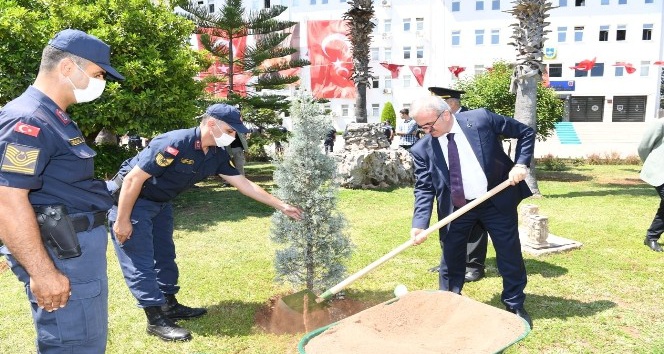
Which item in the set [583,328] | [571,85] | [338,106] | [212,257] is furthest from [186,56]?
[571,85]

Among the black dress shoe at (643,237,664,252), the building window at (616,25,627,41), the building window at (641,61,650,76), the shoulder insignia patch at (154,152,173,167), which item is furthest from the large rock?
the building window at (641,61,650,76)

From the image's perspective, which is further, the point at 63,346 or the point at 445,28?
the point at 445,28

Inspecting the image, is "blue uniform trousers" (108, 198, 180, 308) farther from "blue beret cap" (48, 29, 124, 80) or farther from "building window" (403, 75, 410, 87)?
"building window" (403, 75, 410, 87)

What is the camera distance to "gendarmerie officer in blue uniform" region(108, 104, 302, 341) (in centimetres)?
377

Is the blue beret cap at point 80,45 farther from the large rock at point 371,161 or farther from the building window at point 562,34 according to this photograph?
the building window at point 562,34

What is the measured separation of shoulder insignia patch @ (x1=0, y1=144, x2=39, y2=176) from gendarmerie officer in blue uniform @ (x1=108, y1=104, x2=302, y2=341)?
5.04 feet

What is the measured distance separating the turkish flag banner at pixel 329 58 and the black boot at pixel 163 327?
34.4 metres

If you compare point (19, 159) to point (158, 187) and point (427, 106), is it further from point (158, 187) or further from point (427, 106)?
point (427, 106)

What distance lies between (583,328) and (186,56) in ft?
26.7

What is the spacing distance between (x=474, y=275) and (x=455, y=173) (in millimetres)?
1889

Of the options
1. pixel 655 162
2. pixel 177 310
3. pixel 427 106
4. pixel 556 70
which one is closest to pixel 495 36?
pixel 556 70

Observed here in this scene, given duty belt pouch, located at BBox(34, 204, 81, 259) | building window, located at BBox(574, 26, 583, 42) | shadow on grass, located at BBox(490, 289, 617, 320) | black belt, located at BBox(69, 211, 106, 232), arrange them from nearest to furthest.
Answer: duty belt pouch, located at BBox(34, 204, 81, 259) < black belt, located at BBox(69, 211, 106, 232) < shadow on grass, located at BBox(490, 289, 617, 320) < building window, located at BBox(574, 26, 583, 42)

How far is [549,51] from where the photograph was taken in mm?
35906

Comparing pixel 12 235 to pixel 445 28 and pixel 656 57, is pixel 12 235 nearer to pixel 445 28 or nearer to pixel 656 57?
pixel 445 28
